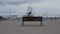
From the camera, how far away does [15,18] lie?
1706 inches

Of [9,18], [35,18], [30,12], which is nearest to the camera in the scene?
[35,18]

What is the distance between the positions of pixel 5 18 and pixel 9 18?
5.48 feet

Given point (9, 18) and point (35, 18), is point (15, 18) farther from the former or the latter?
point (35, 18)

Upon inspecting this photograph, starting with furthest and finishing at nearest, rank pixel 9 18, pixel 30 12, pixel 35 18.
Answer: pixel 9 18 < pixel 30 12 < pixel 35 18

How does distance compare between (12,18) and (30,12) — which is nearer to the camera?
(30,12)

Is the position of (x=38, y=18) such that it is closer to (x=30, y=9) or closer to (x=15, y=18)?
(x=30, y=9)

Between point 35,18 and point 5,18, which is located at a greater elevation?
point 35,18

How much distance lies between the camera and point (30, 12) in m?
27.9

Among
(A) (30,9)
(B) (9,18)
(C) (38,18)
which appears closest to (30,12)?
(A) (30,9)

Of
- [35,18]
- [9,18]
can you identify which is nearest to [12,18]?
[9,18]

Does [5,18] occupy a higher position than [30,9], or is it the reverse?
[30,9]

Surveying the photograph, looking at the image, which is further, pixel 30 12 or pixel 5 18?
pixel 5 18

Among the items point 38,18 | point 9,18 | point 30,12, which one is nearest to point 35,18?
point 38,18

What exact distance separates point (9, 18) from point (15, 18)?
2182 millimetres
